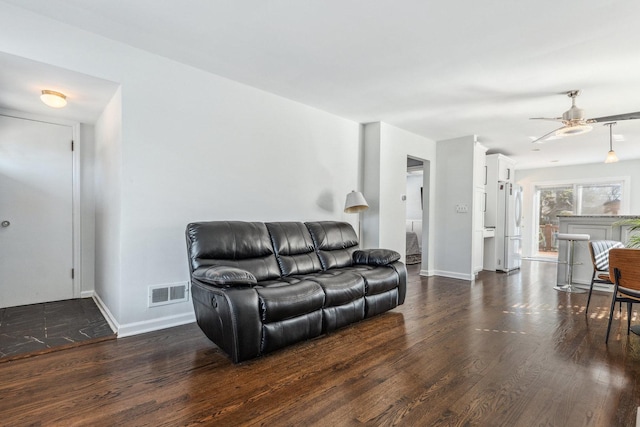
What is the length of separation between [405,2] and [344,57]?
0.85 m

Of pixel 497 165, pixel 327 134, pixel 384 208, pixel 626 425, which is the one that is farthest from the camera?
pixel 497 165

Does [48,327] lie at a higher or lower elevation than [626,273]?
lower

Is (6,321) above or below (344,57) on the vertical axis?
below

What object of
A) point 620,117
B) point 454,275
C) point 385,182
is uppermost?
point 620,117

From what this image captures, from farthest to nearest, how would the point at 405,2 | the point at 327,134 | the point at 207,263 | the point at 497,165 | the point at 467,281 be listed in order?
the point at 497,165 → the point at 467,281 → the point at 327,134 → the point at 207,263 → the point at 405,2

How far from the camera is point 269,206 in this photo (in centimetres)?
374

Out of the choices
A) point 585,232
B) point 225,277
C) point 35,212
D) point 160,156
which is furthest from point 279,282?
point 585,232

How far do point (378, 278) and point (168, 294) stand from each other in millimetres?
2030

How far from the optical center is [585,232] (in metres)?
4.75

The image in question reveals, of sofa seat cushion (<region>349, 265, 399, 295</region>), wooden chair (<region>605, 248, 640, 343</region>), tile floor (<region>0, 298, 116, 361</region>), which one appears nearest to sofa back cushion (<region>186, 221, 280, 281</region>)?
sofa seat cushion (<region>349, 265, 399, 295</region>)

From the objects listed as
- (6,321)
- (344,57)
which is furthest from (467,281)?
(6,321)

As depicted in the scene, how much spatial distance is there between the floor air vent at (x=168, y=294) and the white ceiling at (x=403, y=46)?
6.99 ft

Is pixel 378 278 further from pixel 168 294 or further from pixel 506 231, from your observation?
pixel 506 231

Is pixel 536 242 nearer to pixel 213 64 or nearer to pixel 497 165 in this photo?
pixel 497 165
